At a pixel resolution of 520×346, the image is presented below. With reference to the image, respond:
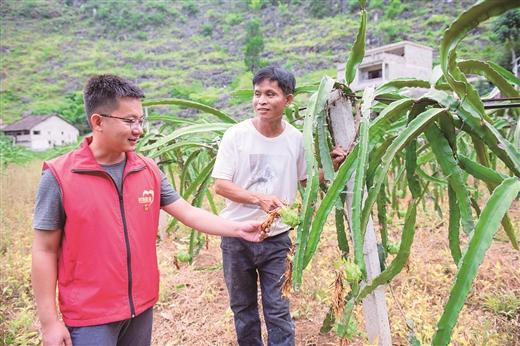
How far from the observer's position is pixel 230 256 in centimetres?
163

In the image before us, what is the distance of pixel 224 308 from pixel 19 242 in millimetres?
2162

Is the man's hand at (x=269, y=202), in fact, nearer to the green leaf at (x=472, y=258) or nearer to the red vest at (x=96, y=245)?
the red vest at (x=96, y=245)

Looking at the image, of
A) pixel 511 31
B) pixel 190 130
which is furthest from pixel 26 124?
pixel 190 130

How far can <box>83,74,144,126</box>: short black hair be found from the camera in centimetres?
106

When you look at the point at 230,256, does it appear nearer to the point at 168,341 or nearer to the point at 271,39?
the point at 168,341

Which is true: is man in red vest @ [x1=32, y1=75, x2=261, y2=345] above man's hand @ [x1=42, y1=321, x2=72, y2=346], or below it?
above

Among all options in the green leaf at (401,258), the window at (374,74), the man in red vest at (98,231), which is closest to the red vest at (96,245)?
the man in red vest at (98,231)

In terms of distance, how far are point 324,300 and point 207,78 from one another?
109ft

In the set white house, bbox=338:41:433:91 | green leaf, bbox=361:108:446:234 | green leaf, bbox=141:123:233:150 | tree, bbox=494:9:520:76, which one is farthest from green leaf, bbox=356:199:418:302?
tree, bbox=494:9:520:76

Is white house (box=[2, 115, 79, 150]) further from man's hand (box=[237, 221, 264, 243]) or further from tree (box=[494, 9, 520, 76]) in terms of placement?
man's hand (box=[237, 221, 264, 243])

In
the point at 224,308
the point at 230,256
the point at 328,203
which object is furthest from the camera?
the point at 224,308

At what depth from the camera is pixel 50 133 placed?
26.9m

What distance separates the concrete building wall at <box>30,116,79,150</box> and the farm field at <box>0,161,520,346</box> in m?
26.2

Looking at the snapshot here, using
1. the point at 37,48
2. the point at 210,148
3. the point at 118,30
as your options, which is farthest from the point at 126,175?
the point at 118,30
